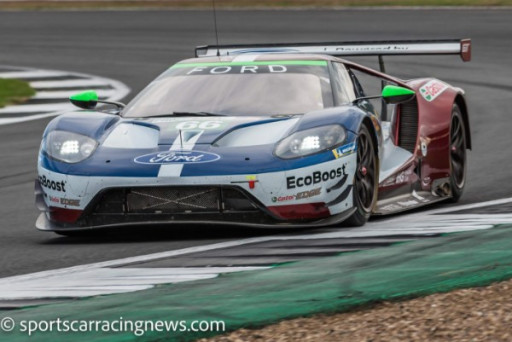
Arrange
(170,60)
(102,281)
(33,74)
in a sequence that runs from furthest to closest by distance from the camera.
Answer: (170,60)
(33,74)
(102,281)

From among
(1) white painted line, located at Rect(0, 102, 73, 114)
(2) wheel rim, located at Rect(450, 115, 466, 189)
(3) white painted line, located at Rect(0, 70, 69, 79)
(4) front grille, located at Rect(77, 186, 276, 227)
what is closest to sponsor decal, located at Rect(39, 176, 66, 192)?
(4) front grille, located at Rect(77, 186, 276, 227)

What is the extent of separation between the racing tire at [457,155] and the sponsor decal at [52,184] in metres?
2.99

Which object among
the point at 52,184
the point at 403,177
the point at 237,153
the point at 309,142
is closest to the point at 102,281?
the point at 237,153

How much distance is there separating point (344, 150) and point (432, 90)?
88.1 inches

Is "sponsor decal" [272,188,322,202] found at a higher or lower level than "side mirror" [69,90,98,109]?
lower

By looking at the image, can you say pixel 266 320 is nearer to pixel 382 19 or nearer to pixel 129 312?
pixel 129 312

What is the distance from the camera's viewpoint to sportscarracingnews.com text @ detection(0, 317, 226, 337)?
4750mm

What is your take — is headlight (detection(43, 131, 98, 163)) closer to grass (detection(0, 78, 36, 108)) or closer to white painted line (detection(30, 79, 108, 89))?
grass (detection(0, 78, 36, 108))

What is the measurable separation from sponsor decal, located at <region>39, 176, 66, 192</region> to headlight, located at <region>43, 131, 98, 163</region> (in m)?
0.13

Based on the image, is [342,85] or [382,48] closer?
[342,85]

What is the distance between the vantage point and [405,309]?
16.5 ft

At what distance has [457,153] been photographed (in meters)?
9.45

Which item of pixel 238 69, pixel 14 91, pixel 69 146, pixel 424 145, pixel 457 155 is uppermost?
pixel 238 69

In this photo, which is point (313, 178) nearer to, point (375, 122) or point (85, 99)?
point (375, 122)
